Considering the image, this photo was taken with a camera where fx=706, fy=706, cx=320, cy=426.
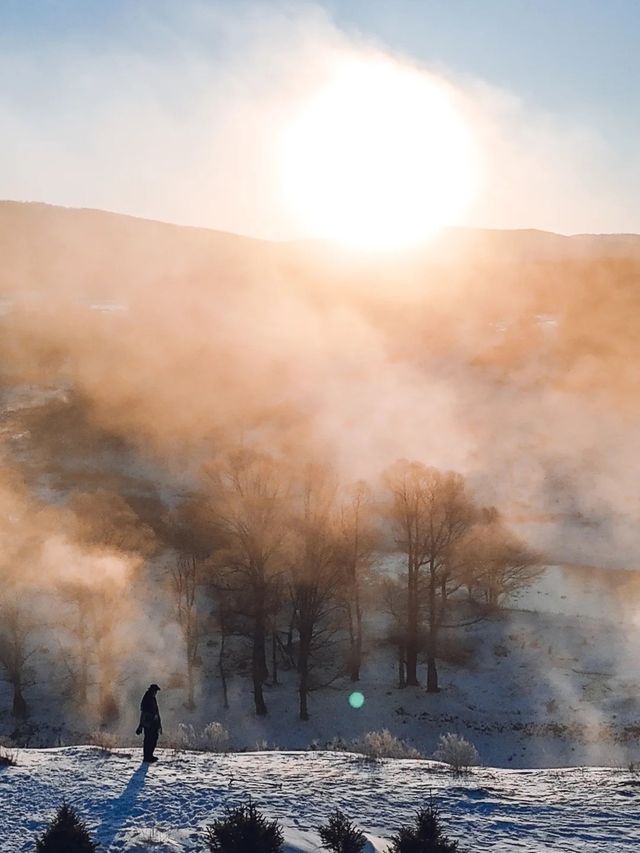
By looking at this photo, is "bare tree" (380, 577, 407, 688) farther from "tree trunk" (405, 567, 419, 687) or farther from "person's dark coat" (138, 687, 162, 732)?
"person's dark coat" (138, 687, 162, 732)

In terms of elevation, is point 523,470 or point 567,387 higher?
point 567,387

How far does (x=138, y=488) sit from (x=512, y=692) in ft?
108

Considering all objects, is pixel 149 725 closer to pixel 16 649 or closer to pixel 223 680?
pixel 223 680

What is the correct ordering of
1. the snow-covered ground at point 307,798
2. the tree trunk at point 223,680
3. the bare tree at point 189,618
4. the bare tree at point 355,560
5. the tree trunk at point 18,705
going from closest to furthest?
the snow-covered ground at point 307,798 → the tree trunk at point 18,705 → the tree trunk at point 223,680 → the bare tree at point 189,618 → the bare tree at point 355,560

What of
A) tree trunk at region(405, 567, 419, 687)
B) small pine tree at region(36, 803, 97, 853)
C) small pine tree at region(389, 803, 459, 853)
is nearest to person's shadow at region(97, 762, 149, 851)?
small pine tree at region(36, 803, 97, 853)

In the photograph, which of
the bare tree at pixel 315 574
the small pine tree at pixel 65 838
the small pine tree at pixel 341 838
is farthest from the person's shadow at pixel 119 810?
the bare tree at pixel 315 574

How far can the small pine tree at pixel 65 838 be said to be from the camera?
9148 millimetres

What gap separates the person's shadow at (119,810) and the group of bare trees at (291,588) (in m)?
16.0

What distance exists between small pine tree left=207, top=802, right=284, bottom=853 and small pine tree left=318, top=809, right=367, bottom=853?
63 cm

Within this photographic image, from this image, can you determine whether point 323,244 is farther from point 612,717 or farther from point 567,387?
point 612,717

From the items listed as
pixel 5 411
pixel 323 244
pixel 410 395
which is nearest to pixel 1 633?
pixel 5 411

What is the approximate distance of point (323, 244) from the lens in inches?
4951

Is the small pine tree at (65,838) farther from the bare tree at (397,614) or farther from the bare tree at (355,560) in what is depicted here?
the bare tree at (355,560)

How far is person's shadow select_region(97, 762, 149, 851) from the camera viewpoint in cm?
998
